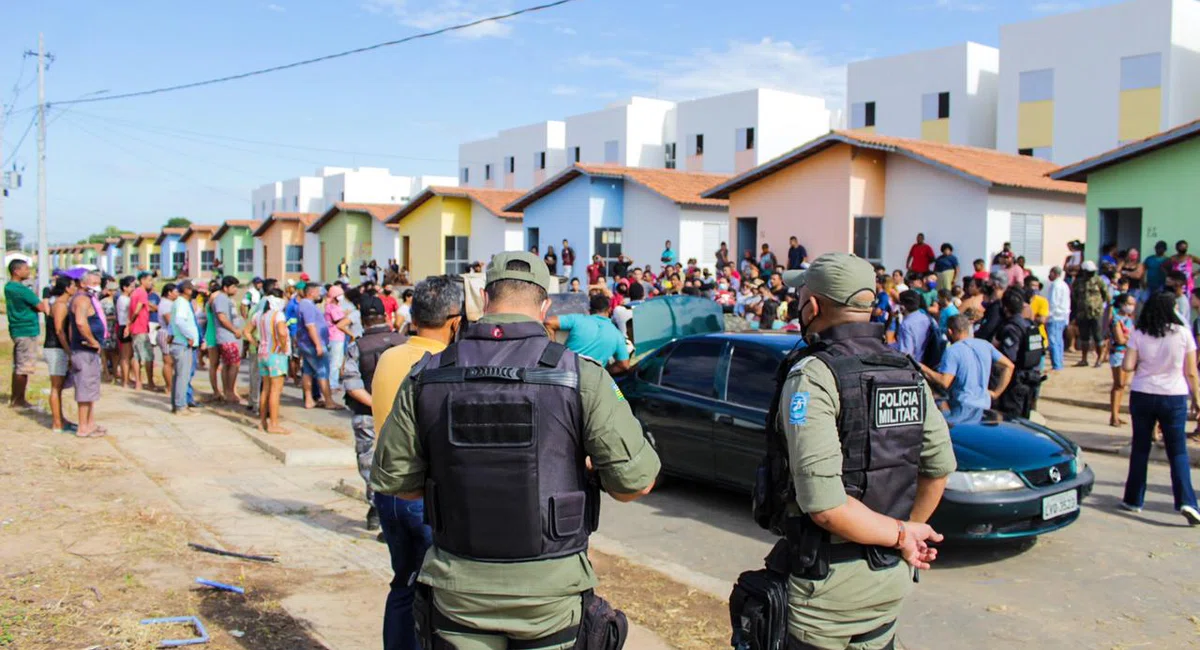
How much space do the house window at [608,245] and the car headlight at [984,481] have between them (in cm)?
2163

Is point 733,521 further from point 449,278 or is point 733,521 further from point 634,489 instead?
point 634,489

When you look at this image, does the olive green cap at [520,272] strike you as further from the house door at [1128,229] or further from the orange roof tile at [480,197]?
the orange roof tile at [480,197]

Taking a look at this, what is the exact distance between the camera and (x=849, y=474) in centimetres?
286

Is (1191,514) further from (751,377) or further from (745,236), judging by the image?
(745,236)

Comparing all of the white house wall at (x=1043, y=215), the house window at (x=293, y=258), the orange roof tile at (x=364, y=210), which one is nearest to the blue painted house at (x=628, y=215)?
the white house wall at (x=1043, y=215)

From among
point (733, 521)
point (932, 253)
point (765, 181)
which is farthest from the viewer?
point (765, 181)

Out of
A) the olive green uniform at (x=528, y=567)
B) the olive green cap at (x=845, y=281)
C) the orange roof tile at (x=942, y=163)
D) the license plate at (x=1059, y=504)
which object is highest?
the orange roof tile at (x=942, y=163)

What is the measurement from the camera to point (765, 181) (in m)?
22.8

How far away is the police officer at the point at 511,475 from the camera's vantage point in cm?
271

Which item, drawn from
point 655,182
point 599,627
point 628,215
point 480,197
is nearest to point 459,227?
point 480,197

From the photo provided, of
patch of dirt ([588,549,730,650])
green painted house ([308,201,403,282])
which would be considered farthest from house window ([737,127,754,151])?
patch of dirt ([588,549,730,650])

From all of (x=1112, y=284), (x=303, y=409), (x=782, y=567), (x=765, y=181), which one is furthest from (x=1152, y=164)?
(x=782, y=567)

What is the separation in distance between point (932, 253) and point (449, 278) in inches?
664

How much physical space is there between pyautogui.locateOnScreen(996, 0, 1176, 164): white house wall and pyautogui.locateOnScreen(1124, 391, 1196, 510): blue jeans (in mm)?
31150
